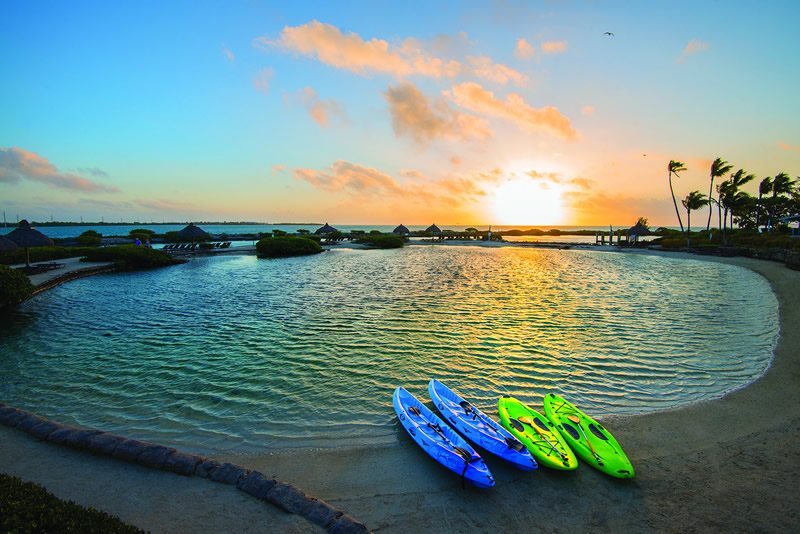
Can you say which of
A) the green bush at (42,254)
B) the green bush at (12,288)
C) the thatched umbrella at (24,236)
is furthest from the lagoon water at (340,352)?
the green bush at (42,254)

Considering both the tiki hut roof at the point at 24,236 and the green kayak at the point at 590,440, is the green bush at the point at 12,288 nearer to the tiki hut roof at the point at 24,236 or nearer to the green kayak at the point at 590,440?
the tiki hut roof at the point at 24,236

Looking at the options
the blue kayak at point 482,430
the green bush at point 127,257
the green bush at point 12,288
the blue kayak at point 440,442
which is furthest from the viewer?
the green bush at point 127,257

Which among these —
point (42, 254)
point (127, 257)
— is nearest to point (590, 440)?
point (127, 257)

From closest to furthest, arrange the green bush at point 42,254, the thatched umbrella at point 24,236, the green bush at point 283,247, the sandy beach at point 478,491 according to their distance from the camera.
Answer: the sandy beach at point 478,491 → the thatched umbrella at point 24,236 → the green bush at point 42,254 → the green bush at point 283,247

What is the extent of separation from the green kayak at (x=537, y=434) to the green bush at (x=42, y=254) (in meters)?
38.1

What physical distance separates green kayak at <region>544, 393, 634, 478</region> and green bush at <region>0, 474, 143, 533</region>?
703 cm

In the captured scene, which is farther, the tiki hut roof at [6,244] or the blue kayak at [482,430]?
the tiki hut roof at [6,244]

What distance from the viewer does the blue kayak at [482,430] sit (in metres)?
6.73

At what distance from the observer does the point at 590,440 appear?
23.7 ft

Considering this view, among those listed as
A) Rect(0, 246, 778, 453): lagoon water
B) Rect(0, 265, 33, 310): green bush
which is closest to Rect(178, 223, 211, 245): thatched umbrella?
Rect(0, 246, 778, 453): lagoon water

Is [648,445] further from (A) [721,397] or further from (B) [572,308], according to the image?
(B) [572,308]

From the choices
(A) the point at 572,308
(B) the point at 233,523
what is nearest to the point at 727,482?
(B) the point at 233,523

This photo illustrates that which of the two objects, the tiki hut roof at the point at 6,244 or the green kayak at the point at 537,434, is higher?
the tiki hut roof at the point at 6,244

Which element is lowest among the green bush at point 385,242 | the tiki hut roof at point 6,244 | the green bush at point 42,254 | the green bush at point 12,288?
the green bush at point 12,288
